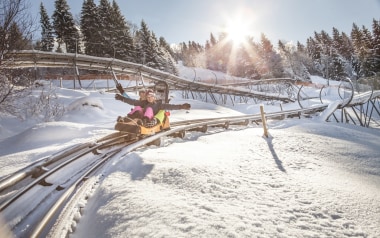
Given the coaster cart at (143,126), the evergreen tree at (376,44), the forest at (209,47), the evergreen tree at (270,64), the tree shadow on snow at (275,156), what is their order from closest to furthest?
the tree shadow on snow at (275,156), the coaster cart at (143,126), the forest at (209,47), the evergreen tree at (376,44), the evergreen tree at (270,64)

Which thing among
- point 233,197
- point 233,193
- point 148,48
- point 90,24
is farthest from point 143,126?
point 90,24

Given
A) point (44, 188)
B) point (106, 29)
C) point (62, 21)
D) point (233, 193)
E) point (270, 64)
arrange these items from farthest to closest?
point (270, 64) < point (106, 29) < point (62, 21) < point (44, 188) < point (233, 193)

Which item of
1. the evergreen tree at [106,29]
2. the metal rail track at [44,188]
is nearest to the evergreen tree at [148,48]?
the evergreen tree at [106,29]

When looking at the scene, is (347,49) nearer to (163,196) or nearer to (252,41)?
(252,41)

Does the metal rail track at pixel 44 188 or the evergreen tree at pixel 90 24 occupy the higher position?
the evergreen tree at pixel 90 24

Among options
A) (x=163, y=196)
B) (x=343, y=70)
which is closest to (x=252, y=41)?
(x=343, y=70)

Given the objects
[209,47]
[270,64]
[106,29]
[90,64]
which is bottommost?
[90,64]

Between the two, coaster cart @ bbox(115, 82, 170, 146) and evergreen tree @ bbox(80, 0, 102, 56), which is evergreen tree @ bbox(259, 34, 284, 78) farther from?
coaster cart @ bbox(115, 82, 170, 146)

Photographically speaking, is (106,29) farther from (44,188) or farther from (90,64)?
(44,188)

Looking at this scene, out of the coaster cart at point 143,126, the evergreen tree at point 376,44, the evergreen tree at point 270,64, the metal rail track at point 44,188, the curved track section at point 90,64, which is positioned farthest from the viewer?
the evergreen tree at point 270,64

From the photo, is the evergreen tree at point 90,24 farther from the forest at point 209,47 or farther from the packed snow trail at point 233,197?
the packed snow trail at point 233,197

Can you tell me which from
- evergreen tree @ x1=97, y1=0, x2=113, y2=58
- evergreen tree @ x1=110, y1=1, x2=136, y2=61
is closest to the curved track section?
evergreen tree @ x1=110, y1=1, x2=136, y2=61

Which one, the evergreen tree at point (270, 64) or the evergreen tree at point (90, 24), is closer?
the evergreen tree at point (90, 24)

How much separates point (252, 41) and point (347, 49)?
25295 mm
